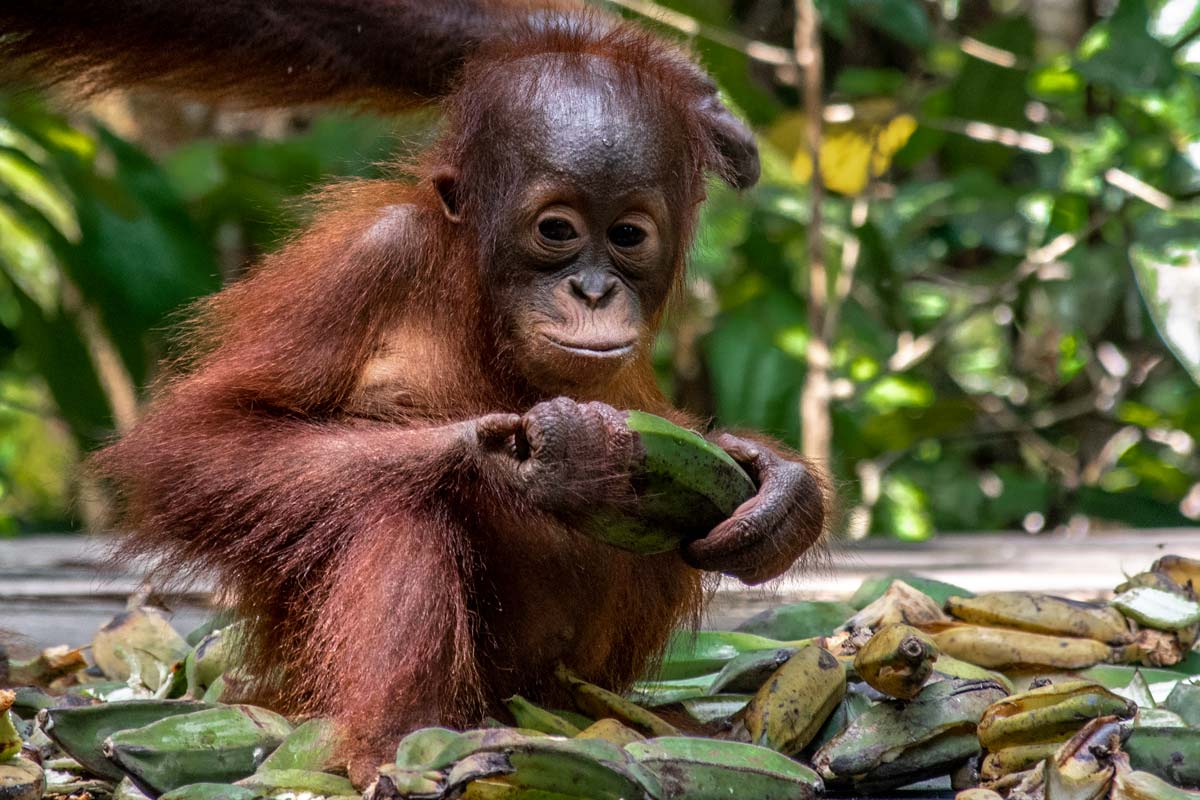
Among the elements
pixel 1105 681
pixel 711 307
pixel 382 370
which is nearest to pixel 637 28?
pixel 382 370

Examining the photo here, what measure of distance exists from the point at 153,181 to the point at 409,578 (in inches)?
127

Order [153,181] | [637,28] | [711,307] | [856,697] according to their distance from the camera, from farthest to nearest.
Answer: [711,307] < [153,181] < [637,28] < [856,697]

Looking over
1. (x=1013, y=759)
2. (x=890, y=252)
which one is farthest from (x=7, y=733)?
(x=890, y=252)

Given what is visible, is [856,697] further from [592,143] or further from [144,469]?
[144,469]

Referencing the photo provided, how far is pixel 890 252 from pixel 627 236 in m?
3.35

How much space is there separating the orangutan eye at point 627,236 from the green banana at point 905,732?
2.26 ft

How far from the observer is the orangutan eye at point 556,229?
196 centimetres

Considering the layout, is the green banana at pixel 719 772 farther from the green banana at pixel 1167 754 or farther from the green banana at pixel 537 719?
the green banana at pixel 1167 754

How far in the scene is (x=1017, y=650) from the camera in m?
2.11

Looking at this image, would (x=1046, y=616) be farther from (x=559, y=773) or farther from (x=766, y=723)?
(x=559, y=773)

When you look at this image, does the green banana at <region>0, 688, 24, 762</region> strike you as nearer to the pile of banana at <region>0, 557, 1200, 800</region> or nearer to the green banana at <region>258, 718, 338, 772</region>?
the pile of banana at <region>0, 557, 1200, 800</region>

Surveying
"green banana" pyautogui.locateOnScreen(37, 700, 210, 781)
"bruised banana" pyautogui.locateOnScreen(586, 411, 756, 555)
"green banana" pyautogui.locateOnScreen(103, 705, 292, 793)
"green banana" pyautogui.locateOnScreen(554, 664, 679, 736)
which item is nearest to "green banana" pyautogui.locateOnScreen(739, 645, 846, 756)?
"green banana" pyautogui.locateOnScreen(554, 664, 679, 736)

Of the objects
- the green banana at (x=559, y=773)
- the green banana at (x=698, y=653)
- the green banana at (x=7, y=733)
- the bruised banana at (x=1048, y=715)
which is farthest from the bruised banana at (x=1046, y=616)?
the green banana at (x=7, y=733)

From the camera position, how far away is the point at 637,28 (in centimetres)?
235
